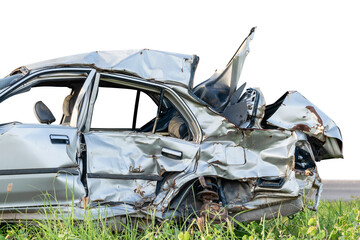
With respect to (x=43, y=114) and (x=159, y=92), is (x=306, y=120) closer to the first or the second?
(x=159, y=92)

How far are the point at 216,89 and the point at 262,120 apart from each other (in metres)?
0.71

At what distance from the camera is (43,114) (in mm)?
5516

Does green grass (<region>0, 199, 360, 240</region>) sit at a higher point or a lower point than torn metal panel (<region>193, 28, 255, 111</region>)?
lower

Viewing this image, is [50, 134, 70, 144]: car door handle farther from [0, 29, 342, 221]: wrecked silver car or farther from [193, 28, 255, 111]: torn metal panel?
[193, 28, 255, 111]: torn metal panel

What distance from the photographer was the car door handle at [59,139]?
210 inches

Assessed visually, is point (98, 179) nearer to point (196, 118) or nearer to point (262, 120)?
point (196, 118)

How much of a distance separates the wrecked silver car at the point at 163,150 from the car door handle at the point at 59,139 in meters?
0.01

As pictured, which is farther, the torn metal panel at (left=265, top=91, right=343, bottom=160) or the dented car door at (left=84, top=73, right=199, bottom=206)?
the torn metal panel at (left=265, top=91, right=343, bottom=160)

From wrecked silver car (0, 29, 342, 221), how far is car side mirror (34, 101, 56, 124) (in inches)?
0.4

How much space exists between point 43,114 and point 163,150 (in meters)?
1.33

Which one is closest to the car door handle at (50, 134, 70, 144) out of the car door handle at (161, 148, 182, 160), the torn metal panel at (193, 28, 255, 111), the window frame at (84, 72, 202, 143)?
the window frame at (84, 72, 202, 143)

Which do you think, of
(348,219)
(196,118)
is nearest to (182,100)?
(196,118)

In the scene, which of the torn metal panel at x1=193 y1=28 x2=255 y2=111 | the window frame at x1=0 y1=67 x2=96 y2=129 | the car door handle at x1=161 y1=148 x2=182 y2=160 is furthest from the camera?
the torn metal panel at x1=193 y1=28 x2=255 y2=111

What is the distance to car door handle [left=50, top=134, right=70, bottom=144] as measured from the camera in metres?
5.34
